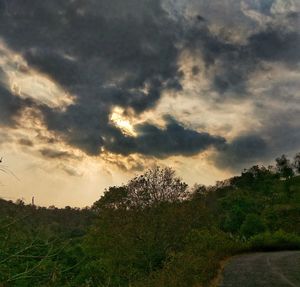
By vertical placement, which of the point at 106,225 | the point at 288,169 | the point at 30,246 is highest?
the point at 288,169

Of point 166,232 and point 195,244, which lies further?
point 166,232

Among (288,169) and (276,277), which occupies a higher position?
(288,169)

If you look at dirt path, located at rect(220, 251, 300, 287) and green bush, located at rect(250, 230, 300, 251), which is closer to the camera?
dirt path, located at rect(220, 251, 300, 287)

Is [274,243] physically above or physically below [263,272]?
above

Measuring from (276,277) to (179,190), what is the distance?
19.8m

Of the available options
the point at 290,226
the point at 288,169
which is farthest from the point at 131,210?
the point at 288,169

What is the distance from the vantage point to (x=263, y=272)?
1128 inches

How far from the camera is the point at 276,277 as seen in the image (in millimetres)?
26766

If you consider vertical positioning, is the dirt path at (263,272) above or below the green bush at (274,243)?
below

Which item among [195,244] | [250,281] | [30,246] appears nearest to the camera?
[30,246]

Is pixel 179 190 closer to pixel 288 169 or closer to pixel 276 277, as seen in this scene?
pixel 276 277

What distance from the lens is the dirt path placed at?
82.3ft

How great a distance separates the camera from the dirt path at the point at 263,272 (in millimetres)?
25078

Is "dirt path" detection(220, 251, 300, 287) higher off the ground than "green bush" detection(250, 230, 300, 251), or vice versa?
"green bush" detection(250, 230, 300, 251)
